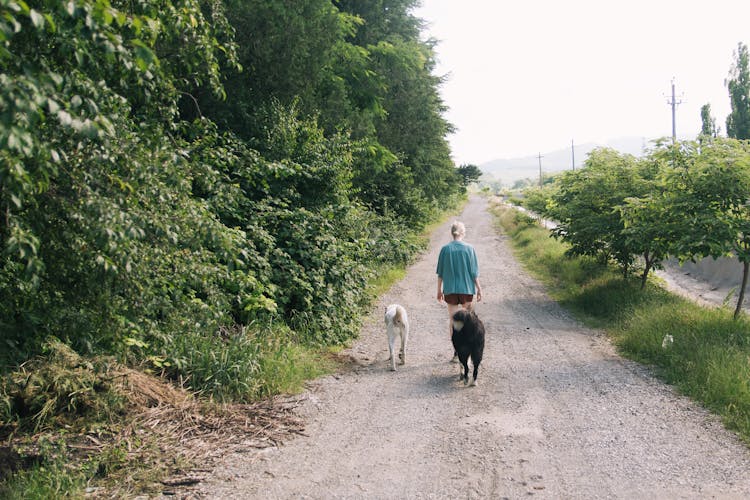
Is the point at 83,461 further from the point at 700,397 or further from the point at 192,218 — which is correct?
the point at 700,397

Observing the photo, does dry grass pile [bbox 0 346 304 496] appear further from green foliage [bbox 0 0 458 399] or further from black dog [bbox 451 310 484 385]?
black dog [bbox 451 310 484 385]

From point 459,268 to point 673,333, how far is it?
339 cm

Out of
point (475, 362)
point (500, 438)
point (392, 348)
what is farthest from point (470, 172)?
point (500, 438)

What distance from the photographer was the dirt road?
4207 mm

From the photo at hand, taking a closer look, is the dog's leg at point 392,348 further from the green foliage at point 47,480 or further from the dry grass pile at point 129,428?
the green foliage at point 47,480

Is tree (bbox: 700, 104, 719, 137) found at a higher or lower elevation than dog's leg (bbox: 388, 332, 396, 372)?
higher

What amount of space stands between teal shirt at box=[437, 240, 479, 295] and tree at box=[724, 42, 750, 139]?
29951 millimetres

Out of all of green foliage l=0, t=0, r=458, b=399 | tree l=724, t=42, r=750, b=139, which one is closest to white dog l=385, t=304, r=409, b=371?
green foliage l=0, t=0, r=458, b=399

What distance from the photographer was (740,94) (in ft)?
100

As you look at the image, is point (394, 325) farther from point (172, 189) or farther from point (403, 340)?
point (172, 189)

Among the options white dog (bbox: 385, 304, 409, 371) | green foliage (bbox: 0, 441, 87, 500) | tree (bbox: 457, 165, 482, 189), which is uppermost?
tree (bbox: 457, 165, 482, 189)

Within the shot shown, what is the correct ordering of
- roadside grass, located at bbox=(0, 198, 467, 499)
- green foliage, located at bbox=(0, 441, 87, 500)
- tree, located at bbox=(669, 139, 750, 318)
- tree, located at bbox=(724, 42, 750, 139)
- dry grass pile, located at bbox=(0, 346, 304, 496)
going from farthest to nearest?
tree, located at bbox=(724, 42, 750, 139) < tree, located at bbox=(669, 139, 750, 318) < dry grass pile, located at bbox=(0, 346, 304, 496) < roadside grass, located at bbox=(0, 198, 467, 499) < green foliage, located at bbox=(0, 441, 87, 500)

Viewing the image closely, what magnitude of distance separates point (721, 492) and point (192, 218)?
14.6 ft

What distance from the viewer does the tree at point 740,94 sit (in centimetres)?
3008
